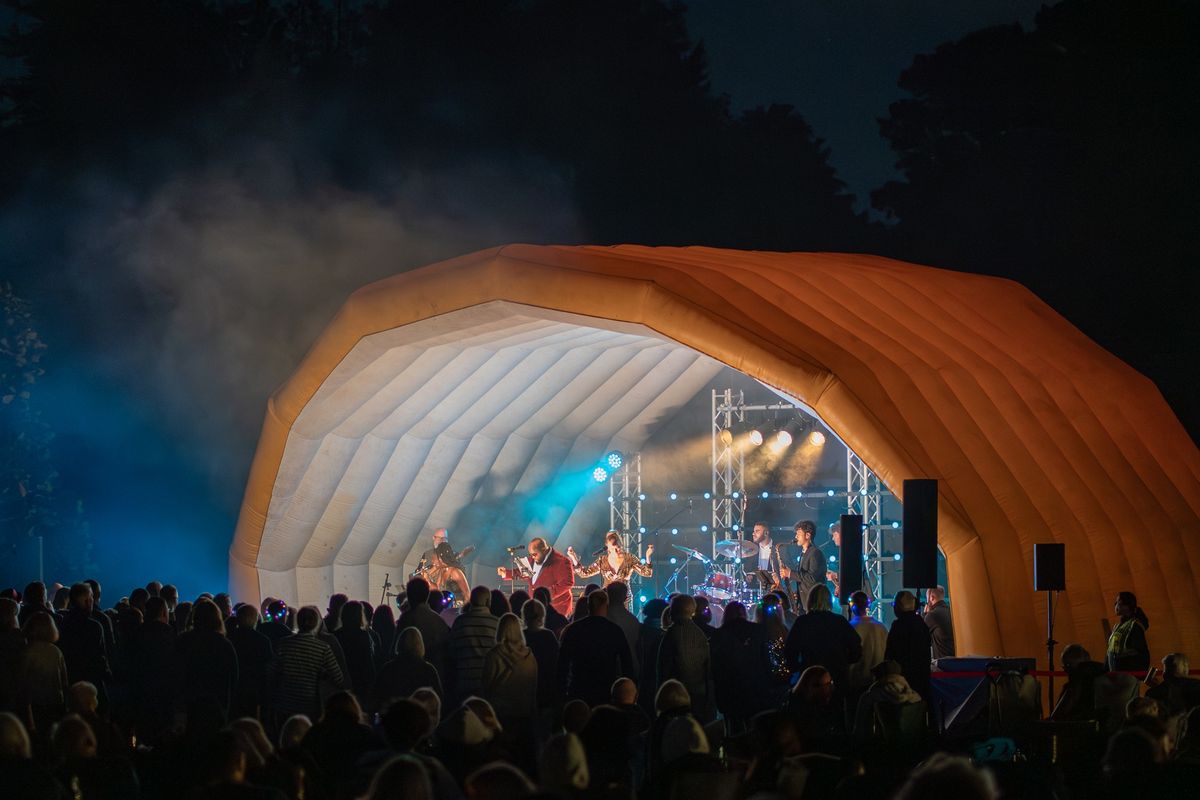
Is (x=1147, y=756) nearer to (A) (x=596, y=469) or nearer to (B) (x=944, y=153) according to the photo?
(A) (x=596, y=469)

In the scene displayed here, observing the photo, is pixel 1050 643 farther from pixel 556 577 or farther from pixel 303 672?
pixel 556 577

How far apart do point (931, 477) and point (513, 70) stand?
33.0 metres

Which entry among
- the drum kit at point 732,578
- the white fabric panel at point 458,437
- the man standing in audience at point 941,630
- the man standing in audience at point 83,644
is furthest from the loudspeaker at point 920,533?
the drum kit at point 732,578

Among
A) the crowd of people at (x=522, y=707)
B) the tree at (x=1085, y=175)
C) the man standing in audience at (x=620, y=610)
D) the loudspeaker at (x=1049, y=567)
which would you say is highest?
the tree at (x=1085, y=175)

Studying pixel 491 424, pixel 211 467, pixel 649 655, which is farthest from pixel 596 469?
pixel 649 655

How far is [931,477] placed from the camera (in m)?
14.1

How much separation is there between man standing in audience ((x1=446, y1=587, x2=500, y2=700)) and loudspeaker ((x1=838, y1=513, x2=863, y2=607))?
4.67 m

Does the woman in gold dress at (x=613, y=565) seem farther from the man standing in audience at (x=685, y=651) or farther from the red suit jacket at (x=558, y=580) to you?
the man standing in audience at (x=685, y=651)

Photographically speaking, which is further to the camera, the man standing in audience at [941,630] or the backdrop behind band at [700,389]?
the man standing in audience at [941,630]

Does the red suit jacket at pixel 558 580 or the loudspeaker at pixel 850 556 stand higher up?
the loudspeaker at pixel 850 556

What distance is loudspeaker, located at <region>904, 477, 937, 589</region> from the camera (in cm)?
1262

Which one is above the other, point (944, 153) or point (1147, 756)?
point (944, 153)

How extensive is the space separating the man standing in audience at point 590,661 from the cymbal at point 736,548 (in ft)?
37.0

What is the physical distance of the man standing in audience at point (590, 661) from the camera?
985 centimetres
